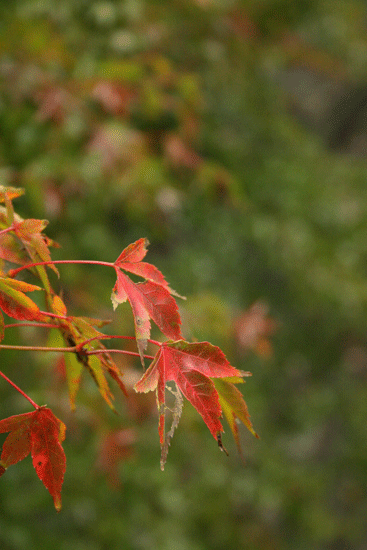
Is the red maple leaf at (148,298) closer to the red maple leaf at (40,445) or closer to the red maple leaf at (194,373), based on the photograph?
the red maple leaf at (194,373)

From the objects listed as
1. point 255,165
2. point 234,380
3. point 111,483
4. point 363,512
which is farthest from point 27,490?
point 363,512

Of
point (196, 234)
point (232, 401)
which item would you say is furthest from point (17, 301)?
point (196, 234)

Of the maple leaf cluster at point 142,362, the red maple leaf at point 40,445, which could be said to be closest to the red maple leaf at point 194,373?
the maple leaf cluster at point 142,362

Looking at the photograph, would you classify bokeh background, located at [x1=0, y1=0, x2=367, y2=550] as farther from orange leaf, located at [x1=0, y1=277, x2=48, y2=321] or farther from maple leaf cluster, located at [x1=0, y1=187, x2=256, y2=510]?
orange leaf, located at [x1=0, y1=277, x2=48, y2=321]

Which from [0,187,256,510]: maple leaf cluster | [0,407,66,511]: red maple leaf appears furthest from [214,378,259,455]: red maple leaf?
[0,407,66,511]: red maple leaf

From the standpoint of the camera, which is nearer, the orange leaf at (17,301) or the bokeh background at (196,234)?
the orange leaf at (17,301)

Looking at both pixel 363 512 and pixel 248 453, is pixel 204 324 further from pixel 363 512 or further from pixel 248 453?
pixel 363 512
